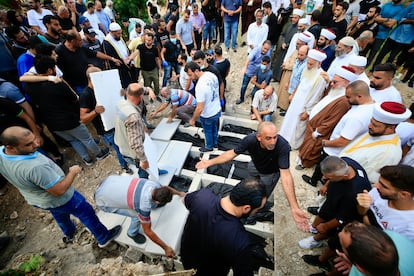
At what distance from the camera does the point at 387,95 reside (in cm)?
302

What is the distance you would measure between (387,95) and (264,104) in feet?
7.63

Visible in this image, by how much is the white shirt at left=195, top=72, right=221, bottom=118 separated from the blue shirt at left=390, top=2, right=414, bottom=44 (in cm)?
523

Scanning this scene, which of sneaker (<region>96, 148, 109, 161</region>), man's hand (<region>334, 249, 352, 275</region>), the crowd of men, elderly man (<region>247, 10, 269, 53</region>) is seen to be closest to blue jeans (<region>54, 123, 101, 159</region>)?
the crowd of men

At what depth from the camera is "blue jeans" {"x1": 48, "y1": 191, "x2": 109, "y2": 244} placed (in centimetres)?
258

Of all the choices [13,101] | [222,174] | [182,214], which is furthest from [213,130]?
[13,101]

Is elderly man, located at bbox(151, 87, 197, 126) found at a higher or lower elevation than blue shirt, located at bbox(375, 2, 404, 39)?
lower

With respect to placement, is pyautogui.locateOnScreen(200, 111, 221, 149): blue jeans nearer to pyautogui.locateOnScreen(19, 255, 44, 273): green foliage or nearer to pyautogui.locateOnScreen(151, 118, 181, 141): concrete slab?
pyautogui.locateOnScreen(151, 118, 181, 141): concrete slab

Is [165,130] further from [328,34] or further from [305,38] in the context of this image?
[328,34]

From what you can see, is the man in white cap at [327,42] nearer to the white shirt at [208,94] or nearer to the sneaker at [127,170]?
the white shirt at [208,94]

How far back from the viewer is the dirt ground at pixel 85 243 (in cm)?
239

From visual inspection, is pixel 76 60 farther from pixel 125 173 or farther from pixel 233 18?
pixel 233 18

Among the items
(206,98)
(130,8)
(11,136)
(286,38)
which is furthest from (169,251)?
(130,8)

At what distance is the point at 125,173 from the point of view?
4074mm

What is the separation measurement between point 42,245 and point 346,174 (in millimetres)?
4162
